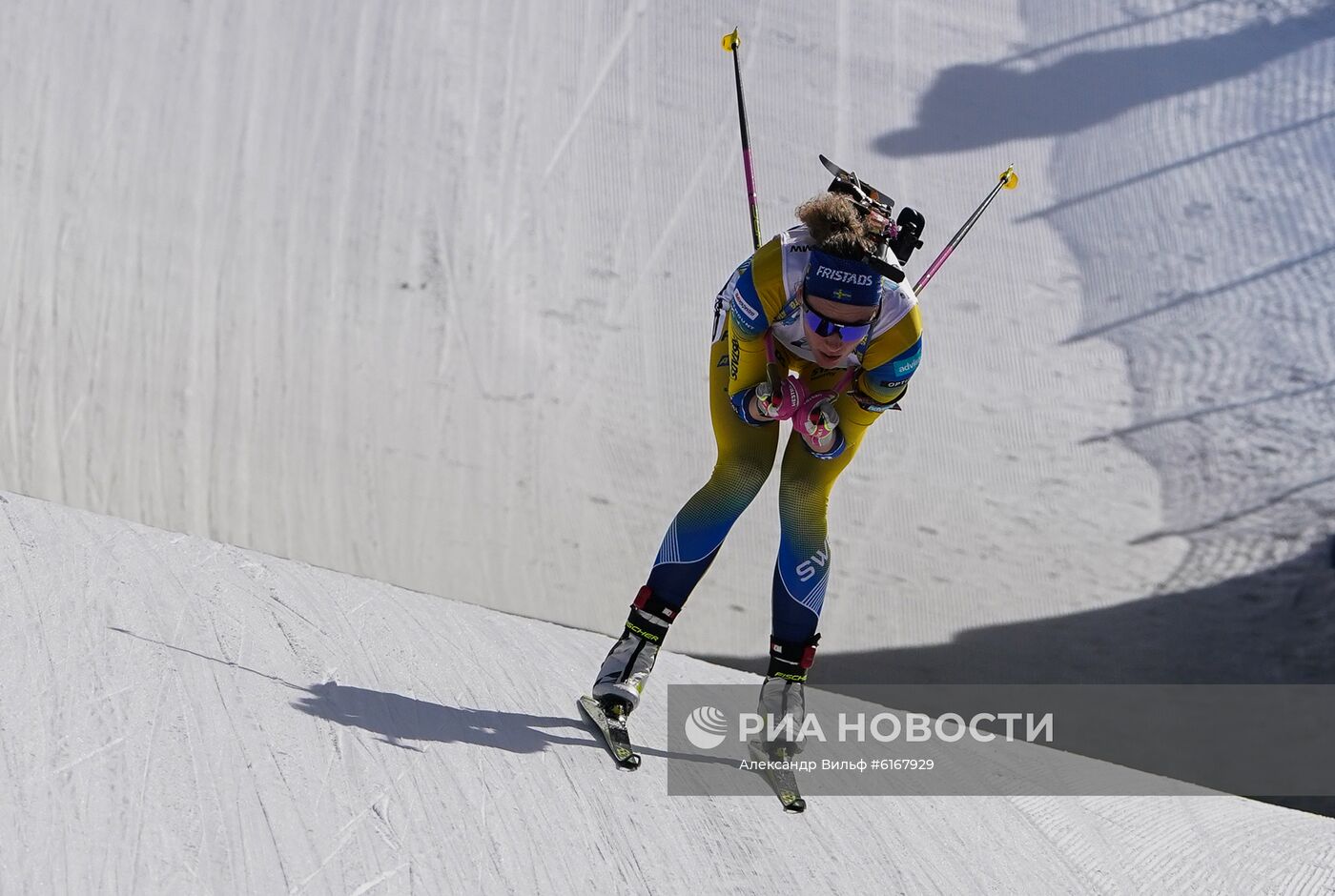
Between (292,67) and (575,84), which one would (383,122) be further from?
(575,84)

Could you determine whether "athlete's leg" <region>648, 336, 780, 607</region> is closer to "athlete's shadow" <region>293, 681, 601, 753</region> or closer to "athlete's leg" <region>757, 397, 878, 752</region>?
"athlete's leg" <region>757, 397, 878, 752</region>

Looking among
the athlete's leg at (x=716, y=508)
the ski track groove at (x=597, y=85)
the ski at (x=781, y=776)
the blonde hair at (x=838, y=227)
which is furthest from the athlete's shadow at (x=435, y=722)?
the ski track groove at (x=597, y=85)

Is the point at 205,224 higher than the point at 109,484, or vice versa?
the point at 205,224

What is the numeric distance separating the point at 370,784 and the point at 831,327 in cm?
151

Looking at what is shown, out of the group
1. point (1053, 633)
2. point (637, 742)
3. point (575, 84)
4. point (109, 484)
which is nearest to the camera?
point (637, 742)

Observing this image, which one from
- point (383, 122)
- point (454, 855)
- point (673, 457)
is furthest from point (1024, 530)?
point (454, 855)

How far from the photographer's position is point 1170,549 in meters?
6.82

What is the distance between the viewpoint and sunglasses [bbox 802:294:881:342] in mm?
3133

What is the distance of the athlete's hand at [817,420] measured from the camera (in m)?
3.23

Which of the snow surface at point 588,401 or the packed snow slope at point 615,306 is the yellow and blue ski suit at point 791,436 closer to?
the snow surface at point 588,401

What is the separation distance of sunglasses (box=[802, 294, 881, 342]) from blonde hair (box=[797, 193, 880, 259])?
15cm

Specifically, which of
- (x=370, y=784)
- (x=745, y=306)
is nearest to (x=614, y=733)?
(x=370, y=784)

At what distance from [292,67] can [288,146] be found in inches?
24.2

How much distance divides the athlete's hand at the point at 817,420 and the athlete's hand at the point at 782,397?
0.02 metres
